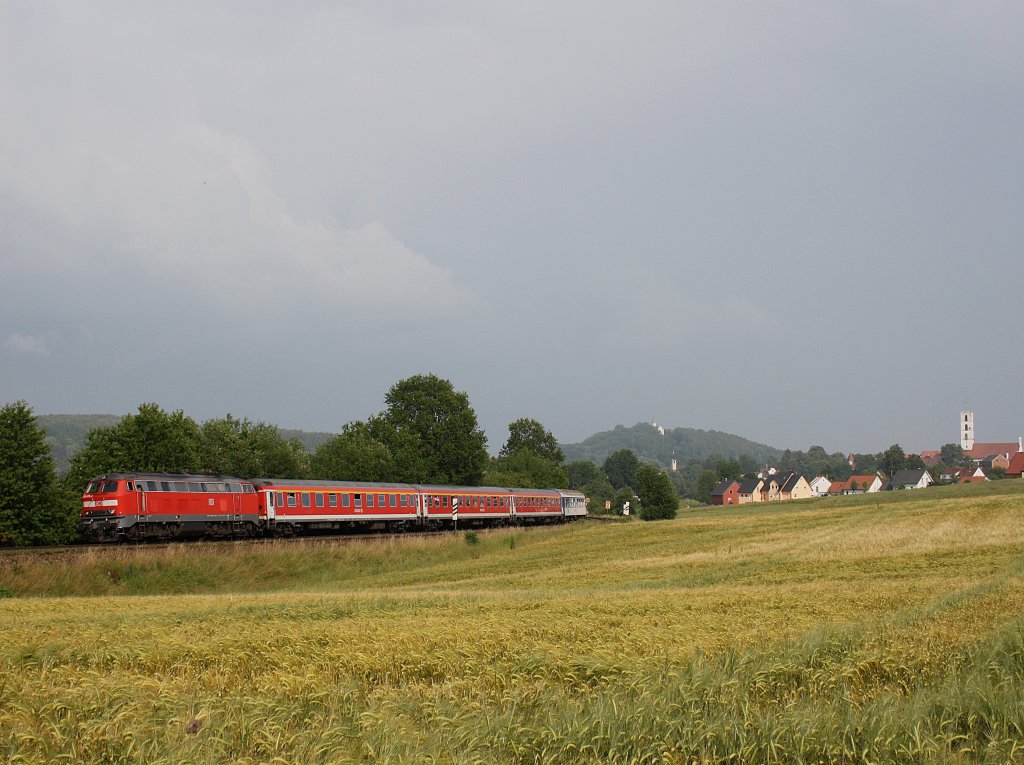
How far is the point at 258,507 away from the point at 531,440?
104020 millimetres

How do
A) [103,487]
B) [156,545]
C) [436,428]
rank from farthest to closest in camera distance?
[436,428]
[103,487]
[156,545]

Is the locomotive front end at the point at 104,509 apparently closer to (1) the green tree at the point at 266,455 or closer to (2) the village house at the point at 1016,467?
(1) the green tree at the point at 266,455

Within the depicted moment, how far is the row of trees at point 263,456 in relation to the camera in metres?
50.6

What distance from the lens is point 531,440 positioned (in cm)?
14812

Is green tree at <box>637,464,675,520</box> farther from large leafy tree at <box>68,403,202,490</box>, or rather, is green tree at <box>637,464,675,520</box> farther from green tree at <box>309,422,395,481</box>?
large leafy tree at <box>68,403,202,490</box>

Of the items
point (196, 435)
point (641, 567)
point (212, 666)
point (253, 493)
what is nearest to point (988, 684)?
point (212, 666)

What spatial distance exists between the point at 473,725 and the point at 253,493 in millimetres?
40218

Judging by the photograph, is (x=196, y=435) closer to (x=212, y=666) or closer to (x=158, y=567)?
(x=158, y=567)

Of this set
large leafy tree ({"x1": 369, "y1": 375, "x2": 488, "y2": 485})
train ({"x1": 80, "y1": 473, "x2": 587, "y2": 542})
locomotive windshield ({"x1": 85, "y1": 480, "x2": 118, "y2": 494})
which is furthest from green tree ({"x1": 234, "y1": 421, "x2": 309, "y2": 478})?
locomotive windshield ({"x1": 85, "y1": 480, "x2": 118, "y2": 494})

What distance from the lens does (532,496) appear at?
237 feet

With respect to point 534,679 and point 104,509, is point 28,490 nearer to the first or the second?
point 104,509

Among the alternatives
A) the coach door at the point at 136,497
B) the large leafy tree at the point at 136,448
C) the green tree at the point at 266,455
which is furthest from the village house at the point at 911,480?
the coach door at the point at 136,497

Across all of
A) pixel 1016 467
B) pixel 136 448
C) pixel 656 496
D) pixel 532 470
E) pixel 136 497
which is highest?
pixel 136 448

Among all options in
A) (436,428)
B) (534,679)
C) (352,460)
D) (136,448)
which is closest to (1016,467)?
(436,428)
